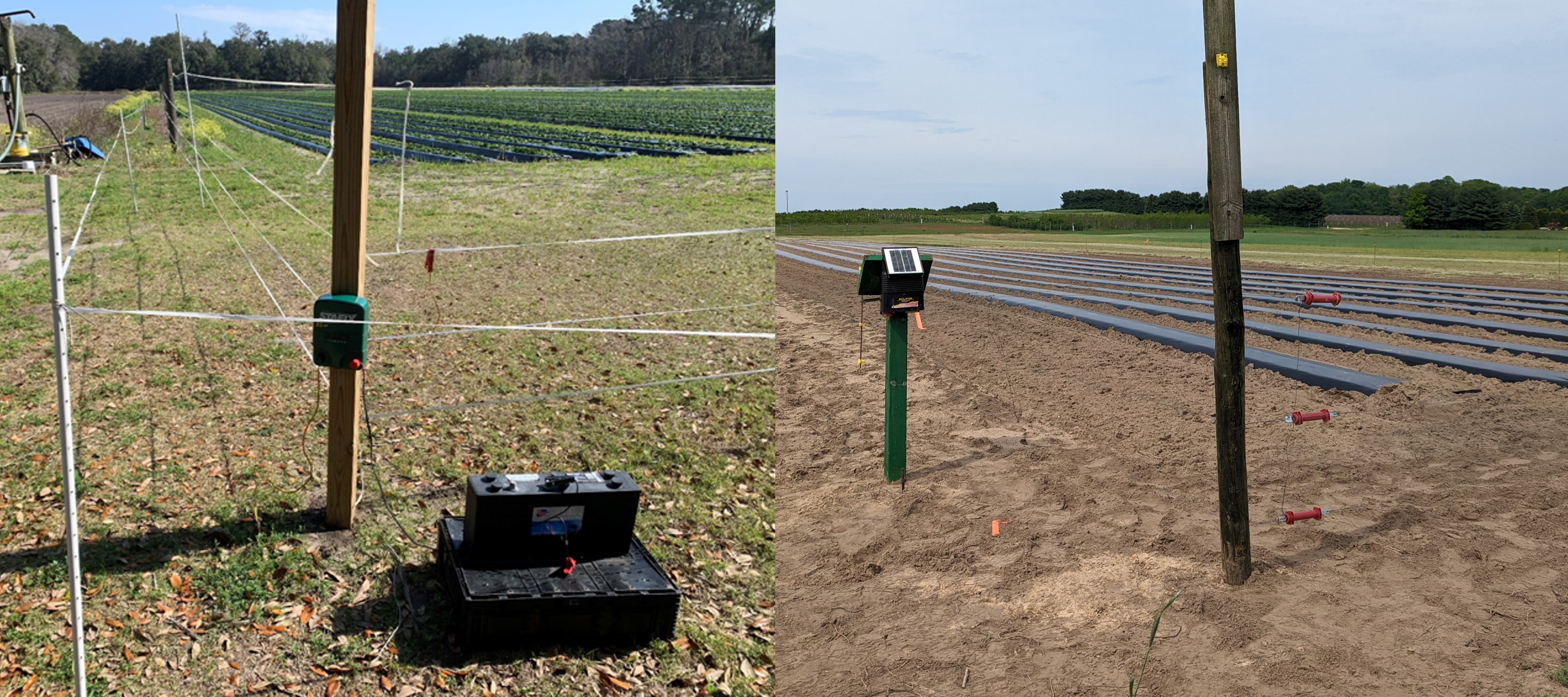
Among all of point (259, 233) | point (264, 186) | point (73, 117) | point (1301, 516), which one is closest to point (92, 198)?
point (264, 186)

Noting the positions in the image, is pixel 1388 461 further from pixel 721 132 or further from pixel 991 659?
pixel 721 132

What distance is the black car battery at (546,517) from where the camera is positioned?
13.3 ft

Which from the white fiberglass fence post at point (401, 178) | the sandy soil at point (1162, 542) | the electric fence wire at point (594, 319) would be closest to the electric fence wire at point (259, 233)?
the white fiberglass fence post at point (401, 178)

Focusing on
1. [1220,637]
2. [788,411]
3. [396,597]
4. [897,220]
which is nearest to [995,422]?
[788,411]

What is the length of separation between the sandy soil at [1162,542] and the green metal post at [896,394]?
→ 206 millimetres

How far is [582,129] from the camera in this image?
37.2m

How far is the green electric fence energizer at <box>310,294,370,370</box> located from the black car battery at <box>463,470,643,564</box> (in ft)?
2.80

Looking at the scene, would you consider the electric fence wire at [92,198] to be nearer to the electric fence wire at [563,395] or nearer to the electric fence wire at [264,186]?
the electric fence wire at [264,186]

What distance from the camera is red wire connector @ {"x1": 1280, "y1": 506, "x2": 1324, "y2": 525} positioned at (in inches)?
188

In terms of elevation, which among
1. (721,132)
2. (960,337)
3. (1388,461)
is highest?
(721,132)

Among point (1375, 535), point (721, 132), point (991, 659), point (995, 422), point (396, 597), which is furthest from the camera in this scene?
point (721, 132)

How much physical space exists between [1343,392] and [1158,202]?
6494 cm

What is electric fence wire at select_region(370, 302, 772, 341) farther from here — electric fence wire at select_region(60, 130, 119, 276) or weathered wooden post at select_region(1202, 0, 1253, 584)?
weathered wooden post at select_region(1202, 0, 1253, 584)

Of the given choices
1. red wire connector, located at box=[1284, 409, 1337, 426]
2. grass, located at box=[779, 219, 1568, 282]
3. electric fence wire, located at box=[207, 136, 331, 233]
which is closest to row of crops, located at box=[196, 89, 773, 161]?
electric fence wire, located at box=[207, 136, 331, 233]
